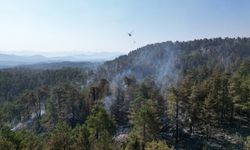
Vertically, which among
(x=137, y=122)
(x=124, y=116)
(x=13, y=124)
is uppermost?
(x=137, y=122)

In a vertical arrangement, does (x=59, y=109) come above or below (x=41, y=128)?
above

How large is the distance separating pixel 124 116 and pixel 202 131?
26633 millimetres

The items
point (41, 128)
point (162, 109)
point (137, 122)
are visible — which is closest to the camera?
point (137, 122)

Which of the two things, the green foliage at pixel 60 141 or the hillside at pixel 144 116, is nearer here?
the green foliage at pixel 60 141

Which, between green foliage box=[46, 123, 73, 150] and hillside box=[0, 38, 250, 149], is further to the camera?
hillside box=[0, 38, 250, 149]

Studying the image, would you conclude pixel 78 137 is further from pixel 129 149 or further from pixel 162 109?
pixel 162 109

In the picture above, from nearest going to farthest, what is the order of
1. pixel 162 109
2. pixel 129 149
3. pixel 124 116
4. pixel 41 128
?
pixel 129 149
pixel 162 109
pixel 124 116
pixel 41 128

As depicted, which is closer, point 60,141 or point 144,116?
point 60,141

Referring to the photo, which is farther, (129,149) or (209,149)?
(209,149)

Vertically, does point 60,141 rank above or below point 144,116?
below

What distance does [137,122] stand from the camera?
5672cm

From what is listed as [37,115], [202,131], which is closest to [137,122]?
[202,131]

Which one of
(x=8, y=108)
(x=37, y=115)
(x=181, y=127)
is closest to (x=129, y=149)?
(x=181, y=127)

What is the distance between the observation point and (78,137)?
162 ft
